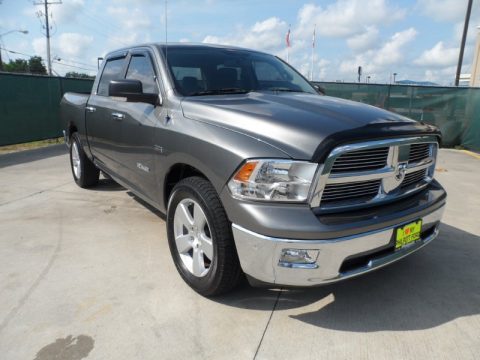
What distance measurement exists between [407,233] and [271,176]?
104 cm

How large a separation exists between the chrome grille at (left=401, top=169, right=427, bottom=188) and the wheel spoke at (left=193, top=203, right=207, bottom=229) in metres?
1.40

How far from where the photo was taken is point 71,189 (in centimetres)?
579

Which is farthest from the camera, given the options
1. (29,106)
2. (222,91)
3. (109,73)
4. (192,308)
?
(29,106)

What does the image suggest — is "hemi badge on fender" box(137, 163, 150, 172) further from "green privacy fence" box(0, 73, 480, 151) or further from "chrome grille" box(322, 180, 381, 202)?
"green privacy fence" box(0, 73, 480, 151)

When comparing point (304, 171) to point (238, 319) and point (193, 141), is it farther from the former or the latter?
point (238, 319)

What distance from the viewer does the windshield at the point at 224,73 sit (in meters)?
3.38

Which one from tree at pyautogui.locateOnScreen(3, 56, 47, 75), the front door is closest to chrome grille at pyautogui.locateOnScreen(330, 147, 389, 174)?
the front door

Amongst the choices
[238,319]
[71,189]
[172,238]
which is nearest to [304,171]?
[238,319]

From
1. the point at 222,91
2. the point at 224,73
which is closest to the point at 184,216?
the point at 222,91

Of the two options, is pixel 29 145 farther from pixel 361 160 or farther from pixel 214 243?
pixel 361 160

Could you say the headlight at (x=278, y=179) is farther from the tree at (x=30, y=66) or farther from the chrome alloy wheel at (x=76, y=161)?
the tree at (x=30, y=66)

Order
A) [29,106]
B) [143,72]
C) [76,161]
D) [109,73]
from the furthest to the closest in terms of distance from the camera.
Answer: [29,106] → [76,161] → [109,73] → [143,72]

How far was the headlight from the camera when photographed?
7.39 feet

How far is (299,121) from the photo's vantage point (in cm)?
247
